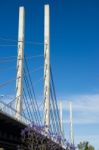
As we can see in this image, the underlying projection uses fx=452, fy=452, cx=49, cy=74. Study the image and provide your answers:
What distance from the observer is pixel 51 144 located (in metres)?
40.0

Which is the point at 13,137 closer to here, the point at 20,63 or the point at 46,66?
the point at 20,63

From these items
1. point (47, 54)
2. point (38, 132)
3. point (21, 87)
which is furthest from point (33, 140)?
point (47, 54)

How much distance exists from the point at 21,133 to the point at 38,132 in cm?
144

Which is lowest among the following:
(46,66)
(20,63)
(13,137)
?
(13,137)

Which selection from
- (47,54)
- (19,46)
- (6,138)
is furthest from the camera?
(47,54)

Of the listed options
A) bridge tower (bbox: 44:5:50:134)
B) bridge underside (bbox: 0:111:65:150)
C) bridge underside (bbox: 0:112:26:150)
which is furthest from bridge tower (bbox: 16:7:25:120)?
bridge tower (bbox: 44:5:50:134)

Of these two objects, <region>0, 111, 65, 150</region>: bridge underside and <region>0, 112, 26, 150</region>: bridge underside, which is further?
<region>0, 111, 65, 150</region>: bridge underside

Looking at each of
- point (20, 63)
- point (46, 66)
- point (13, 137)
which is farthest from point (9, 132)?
point (46, 66)

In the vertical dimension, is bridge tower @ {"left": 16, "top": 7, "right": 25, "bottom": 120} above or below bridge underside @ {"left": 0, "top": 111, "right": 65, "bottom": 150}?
above

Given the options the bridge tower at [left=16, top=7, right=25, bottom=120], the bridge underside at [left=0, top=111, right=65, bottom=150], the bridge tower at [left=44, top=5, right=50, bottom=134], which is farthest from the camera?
the bridge tower at [left=44, top=5, right=50, bottom=134]

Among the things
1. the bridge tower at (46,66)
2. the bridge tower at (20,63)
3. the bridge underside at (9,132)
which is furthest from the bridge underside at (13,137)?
the bridge tower at (46,66)

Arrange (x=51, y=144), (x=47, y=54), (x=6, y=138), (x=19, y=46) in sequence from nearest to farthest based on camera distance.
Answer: (x=6, y=138) → (x=51, y=144) → (x=19, y=46) → (x=47, y=54)

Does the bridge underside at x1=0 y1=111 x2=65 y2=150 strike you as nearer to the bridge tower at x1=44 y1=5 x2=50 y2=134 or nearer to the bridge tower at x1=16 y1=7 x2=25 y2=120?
the bridge tower at x1=16 y1=7 x2=25 y2=120

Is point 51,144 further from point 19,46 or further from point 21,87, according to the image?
point 19,46
